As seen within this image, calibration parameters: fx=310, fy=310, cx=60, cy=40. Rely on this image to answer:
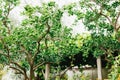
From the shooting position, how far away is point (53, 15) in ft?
38.0

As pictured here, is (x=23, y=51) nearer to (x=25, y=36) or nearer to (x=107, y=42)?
(x=25, y=36)

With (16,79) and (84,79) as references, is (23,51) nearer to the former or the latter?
(84,79)

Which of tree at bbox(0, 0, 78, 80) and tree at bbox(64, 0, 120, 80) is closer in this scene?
tree at bbox(0, 0, 78, 80)

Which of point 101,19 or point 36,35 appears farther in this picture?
point 101,19

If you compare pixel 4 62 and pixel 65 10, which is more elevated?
pixel 65 10

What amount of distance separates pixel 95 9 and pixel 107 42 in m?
1.79

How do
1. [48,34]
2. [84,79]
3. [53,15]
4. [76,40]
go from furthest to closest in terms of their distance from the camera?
[84,79]
[76,40]
[48,34]
[53,15]

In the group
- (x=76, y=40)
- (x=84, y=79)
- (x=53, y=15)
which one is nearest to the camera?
(x=53, y=15)

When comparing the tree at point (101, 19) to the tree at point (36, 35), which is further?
the tree at point (101, 19)

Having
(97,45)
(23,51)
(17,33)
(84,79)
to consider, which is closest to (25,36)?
(17,33)

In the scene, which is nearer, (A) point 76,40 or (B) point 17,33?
(B) point 17,33

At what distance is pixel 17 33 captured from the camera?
12.2 m

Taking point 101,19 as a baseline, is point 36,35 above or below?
below

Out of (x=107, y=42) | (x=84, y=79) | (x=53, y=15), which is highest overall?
(x=53, y=15)
